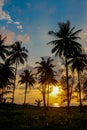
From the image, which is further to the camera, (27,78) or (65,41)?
(27,78)

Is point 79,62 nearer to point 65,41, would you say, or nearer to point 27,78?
point 65,41

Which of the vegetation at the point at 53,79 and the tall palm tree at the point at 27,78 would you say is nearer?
the vegetation at the point at 53,79

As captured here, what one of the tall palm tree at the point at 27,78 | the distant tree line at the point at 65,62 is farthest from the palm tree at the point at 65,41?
the tall palm tree at the point at 27,78

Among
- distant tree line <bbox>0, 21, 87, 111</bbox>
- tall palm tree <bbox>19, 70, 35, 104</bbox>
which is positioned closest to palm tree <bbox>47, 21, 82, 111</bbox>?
distant tree line <bbox>0, 21, 87, 111</bbox>

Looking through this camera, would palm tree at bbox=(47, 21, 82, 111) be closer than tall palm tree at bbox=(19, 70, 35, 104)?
Yes

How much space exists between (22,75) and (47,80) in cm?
2097

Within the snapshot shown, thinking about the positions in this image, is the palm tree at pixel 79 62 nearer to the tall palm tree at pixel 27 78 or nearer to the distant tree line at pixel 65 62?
the distant tree line at pixel 65 62

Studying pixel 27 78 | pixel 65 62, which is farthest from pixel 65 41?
pixel 27 78

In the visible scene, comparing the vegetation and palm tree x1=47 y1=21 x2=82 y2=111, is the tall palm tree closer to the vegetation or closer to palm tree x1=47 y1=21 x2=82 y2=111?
the vegetation

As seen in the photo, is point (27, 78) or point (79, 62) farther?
point (27, 78)

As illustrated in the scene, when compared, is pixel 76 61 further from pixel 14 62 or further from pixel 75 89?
pixel 14 62

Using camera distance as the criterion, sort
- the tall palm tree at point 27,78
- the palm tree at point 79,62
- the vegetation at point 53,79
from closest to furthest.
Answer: the vegetation at point 53,79, the palm tree at point 79,62, the tall palm tree at point 27,78

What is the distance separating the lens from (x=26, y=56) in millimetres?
70938

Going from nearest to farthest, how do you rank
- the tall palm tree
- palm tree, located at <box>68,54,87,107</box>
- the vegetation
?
1. the vegetation
2. palm tree, located at <box>68,54,87,107</box>
3. the tall palm tree
